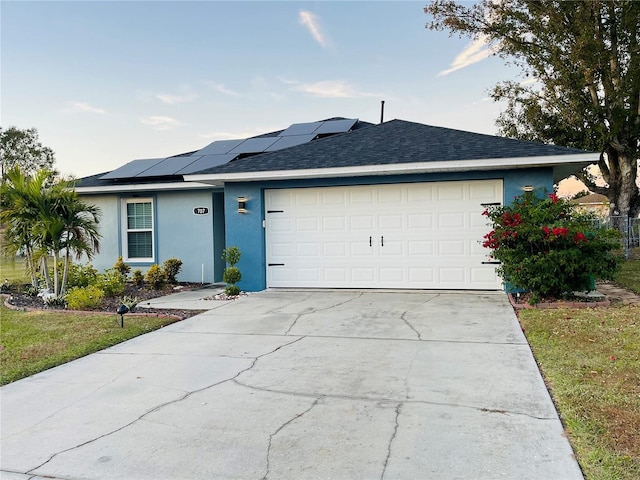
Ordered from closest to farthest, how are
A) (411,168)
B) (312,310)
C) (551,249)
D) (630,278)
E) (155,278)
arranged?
(551,249)
(312,310)
(411,168)
(155,278)
(630,278)

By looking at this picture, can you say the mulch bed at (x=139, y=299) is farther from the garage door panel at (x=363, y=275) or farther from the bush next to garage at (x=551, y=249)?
the bush next to garage at (x=551, y=249)

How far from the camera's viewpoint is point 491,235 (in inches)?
318

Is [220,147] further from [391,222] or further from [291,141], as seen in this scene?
[391,222]

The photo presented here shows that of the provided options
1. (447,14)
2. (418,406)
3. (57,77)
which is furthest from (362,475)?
(447,14)

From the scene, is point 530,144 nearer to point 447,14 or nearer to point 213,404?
point 213,404

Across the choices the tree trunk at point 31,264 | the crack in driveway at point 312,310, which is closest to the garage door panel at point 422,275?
the crack in driveway at point 312,310

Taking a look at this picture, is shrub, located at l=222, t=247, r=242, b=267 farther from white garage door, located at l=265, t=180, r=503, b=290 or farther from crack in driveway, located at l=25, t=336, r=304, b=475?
crack in driveway, located at l=25, t=336, r=304, b=475

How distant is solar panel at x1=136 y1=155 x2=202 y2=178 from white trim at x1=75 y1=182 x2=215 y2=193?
38 centimetres

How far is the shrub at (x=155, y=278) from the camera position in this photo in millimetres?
10805

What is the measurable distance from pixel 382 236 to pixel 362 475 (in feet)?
23.5

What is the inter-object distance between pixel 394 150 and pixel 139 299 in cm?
590

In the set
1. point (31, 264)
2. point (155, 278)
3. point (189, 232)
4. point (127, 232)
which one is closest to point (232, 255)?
point (155, 278)

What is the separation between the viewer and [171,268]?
1144cm

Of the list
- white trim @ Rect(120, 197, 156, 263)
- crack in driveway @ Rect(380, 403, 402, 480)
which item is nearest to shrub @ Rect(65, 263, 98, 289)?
white trim @ Rect(120, 197, 156, 263)
